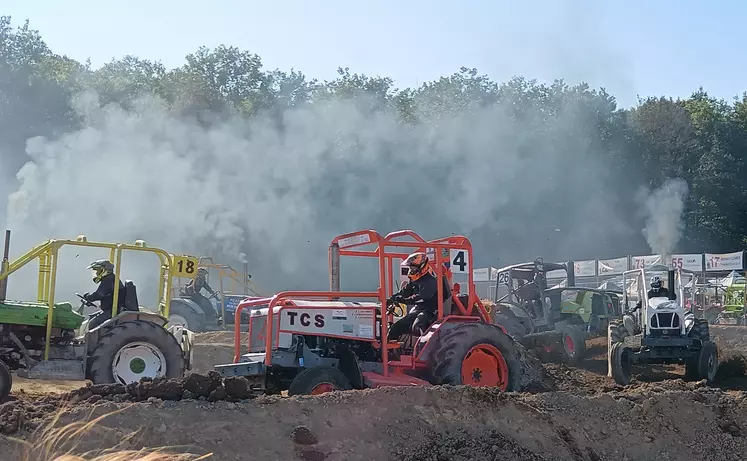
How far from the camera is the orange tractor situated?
8984 millimetres

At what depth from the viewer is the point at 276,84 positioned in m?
51.8

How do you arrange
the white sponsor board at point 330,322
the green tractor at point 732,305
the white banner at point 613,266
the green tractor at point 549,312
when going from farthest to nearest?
1. the white banner at point 613,266
2. the green tractor at point 732,305
3. the green tractor at point 549,312
4. the white sponsor board at point 330,322

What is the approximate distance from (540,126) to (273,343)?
38463mm

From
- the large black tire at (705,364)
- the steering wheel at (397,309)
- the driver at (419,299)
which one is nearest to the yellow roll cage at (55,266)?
the steering wheel at (397,309)

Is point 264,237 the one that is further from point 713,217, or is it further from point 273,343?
point 273,343

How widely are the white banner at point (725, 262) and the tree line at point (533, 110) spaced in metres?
10.2

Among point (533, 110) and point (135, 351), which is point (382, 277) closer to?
point (135, 351)

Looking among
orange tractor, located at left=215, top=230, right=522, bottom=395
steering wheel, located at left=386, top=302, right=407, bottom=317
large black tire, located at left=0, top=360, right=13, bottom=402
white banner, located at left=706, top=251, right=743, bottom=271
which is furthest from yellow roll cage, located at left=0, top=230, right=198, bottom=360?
white banner, located at left=706, top=251, right=743, bottom=271

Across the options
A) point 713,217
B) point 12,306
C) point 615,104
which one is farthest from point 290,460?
point 615,104

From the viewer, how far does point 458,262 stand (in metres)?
10.2

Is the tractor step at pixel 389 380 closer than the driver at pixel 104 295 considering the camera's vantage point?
Yes

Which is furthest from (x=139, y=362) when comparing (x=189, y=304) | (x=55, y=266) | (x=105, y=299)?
(x=189, y=304)

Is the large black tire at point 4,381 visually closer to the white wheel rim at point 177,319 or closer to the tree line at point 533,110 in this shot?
the white wheel rim at point 177,319

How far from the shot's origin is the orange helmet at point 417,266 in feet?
32.8
